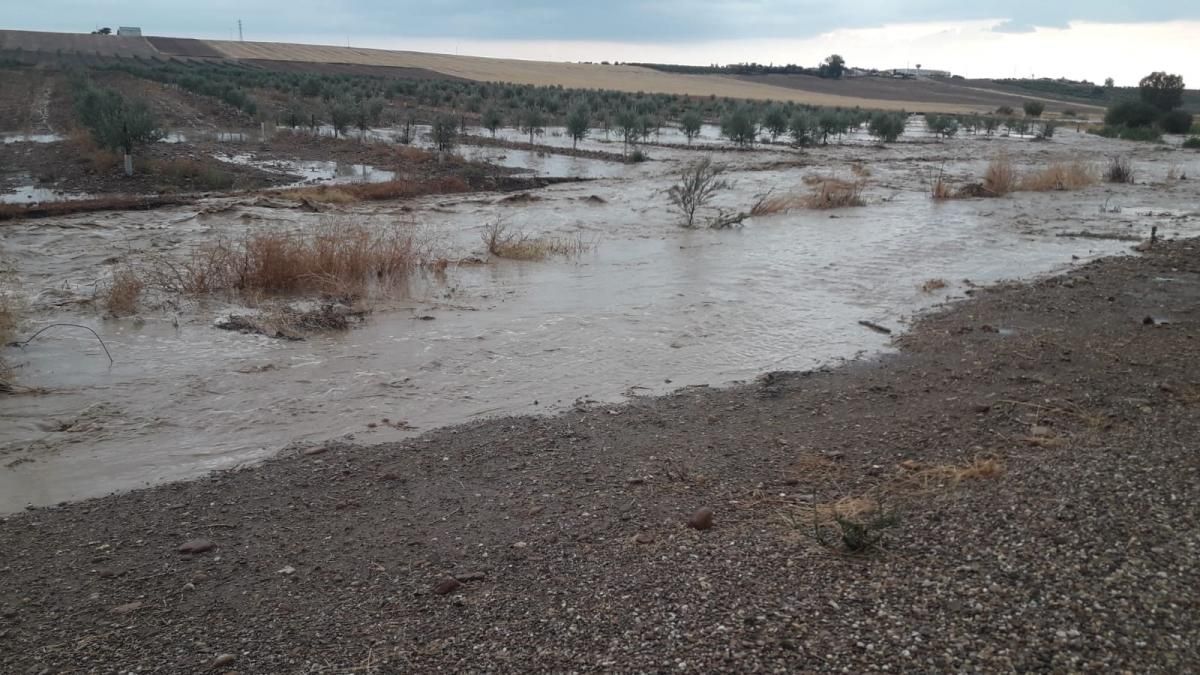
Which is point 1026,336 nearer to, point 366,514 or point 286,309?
point 366,514

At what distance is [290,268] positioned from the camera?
479 inches

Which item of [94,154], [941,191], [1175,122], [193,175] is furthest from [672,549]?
[1175,122]

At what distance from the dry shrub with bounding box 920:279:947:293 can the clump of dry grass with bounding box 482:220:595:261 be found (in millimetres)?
6041

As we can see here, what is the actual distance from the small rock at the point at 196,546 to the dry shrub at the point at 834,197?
19.3 m

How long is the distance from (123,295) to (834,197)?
17122 mm

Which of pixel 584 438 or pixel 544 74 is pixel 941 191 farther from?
pixel 544 74

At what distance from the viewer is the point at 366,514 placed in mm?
5273

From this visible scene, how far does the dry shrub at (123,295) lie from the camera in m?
10.8

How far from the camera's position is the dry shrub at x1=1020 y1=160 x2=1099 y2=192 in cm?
2552

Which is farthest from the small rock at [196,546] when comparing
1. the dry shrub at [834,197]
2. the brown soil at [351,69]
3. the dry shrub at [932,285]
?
the brown soil at [351,69]

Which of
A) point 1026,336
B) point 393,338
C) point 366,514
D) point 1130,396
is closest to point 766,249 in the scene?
point 1026,336

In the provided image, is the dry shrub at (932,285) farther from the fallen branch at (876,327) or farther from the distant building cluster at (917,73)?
the distant building cluster at (917,73)

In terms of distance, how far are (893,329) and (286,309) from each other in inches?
307

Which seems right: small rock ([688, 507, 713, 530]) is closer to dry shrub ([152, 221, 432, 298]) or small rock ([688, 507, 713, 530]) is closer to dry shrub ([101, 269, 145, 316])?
dry shrub ([152, 221, 432, 298])
